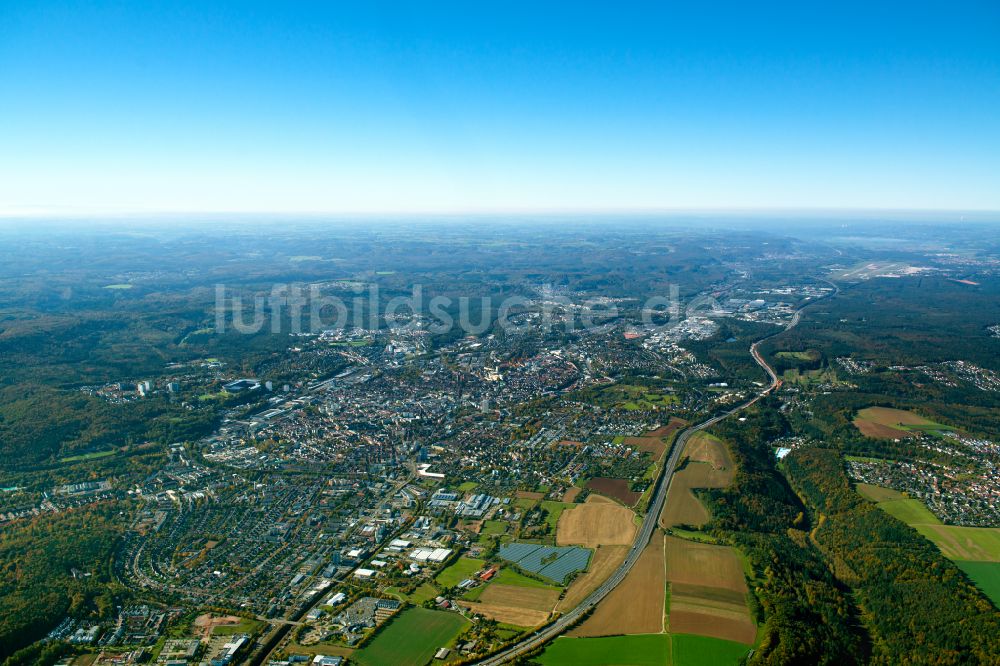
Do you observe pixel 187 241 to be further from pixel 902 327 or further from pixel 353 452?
pixel 902 327

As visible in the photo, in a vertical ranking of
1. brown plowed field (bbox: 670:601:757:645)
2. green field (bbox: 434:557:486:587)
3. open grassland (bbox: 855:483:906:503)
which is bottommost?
green field (bbox: 434:557:486:587)

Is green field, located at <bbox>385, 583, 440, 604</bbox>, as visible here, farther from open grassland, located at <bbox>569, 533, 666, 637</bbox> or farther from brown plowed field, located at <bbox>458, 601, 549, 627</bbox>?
open grassland, located at <bbox>569, 533, 666, 637</bbox>

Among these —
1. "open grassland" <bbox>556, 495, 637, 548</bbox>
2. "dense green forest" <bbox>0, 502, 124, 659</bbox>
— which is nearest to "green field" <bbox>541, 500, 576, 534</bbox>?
"open grassland" <bbox>556, 495, 637, 548</bbox>

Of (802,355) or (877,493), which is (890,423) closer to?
(877,493)

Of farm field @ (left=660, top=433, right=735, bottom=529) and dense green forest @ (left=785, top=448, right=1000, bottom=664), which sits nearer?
dense green forest @ (left=785, top=448, right=1000, bottom=664)

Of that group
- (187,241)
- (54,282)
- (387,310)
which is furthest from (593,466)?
(187,241)

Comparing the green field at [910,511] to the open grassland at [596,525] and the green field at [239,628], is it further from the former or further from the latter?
the green field at [239,628]

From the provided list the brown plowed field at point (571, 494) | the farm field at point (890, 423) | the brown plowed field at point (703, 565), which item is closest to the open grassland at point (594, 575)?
the brown plowed field at point (703, 565)
